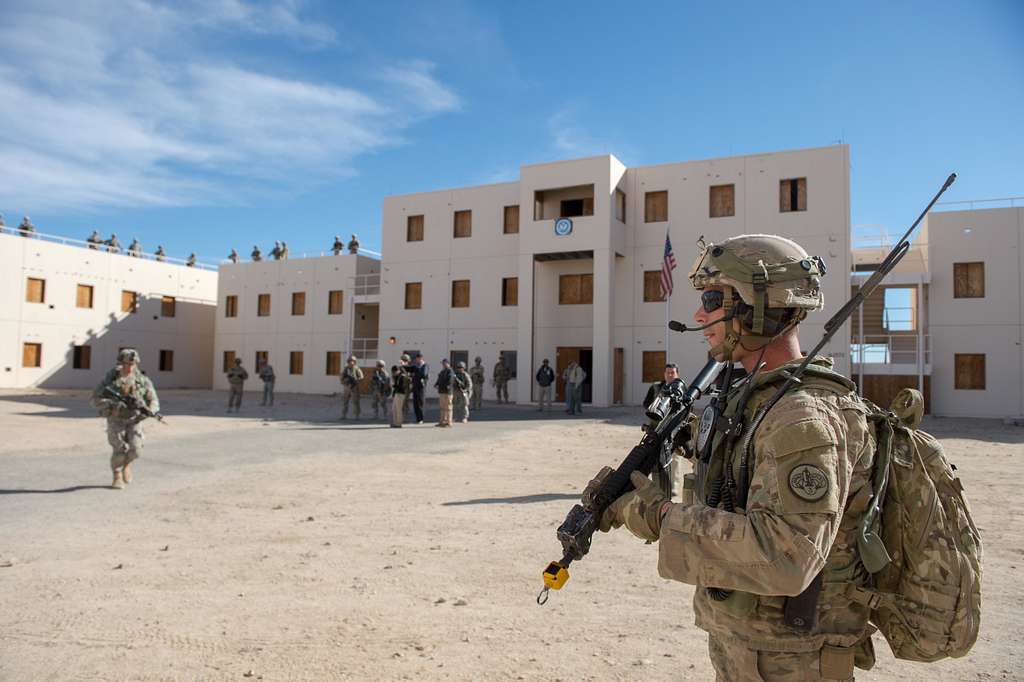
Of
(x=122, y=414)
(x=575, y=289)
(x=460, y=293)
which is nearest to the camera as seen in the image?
(x=122, y=414)

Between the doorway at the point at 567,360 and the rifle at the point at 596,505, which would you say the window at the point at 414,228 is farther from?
the rifle at the point at 596,505

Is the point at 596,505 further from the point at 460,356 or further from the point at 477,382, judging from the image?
the point at 460,356

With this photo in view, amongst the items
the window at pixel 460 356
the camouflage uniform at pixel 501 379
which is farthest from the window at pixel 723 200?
the window at pixel 460 356

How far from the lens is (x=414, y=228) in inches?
1244

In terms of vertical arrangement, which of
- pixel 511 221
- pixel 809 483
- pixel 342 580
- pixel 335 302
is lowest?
pixel 342 580

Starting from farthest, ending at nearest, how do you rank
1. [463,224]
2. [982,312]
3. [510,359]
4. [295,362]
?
1. [295,362]
2. [463,224]
3. [510,359]
4. [982,312]

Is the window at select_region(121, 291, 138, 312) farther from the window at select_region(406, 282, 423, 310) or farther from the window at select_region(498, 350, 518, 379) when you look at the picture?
the window at select_region(498, 350, 518, 379)

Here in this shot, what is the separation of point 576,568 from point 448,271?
25.4 m

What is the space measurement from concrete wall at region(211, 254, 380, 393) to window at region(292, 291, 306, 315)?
18cm

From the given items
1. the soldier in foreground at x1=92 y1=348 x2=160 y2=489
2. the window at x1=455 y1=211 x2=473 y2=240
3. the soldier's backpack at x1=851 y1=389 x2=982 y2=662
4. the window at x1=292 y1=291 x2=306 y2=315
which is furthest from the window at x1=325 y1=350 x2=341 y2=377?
the soldier's backpack at x1=851 y1=389 x2=982 y2=662

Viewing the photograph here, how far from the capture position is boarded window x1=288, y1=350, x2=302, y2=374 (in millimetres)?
35781

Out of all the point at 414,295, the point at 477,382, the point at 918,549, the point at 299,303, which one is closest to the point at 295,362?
the point at 299,303

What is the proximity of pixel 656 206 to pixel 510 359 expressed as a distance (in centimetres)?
834

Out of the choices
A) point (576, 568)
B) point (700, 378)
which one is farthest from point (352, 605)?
point (700, 378)
